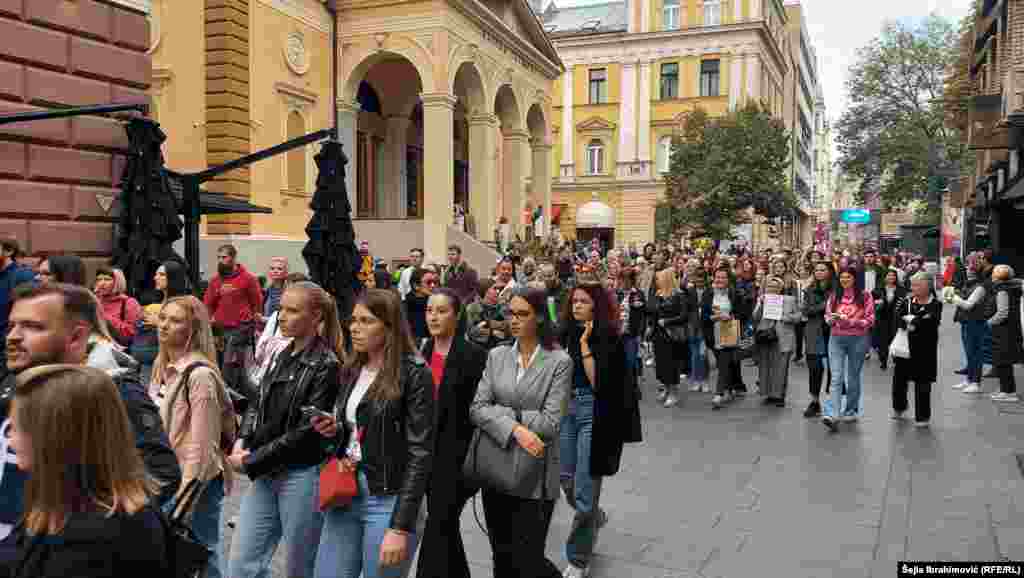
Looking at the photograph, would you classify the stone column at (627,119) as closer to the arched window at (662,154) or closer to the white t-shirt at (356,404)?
the arched window at (662,154)

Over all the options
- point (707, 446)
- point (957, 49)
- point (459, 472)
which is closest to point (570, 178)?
point (957, 49)

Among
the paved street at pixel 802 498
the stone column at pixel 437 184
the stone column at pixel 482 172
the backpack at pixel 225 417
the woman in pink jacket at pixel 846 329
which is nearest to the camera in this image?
the backpack at pixel 225 417

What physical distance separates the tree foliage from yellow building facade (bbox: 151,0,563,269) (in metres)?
23.2

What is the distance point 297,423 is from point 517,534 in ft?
4.02

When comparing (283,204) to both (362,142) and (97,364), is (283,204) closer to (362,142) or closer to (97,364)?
(362,142)

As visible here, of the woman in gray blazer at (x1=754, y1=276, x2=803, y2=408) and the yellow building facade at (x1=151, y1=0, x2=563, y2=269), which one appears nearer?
the woman in gray blazer at (x1=754, y1=276, x2=803, y2=408)

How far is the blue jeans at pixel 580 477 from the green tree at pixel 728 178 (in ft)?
107

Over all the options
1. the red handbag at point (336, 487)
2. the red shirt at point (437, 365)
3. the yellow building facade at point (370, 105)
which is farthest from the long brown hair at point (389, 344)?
the yellow building facade at point (370, 105)

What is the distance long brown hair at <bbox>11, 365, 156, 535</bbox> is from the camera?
2.04 metres

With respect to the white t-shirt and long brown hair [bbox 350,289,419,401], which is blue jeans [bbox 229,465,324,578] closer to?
the white t-shirt

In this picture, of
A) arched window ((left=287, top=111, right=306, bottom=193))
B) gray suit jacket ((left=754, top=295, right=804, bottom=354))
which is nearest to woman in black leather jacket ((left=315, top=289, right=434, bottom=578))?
gray suit jacket ((left=754, top=295, right=804, bottom=354))

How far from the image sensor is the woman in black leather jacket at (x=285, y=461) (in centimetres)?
367

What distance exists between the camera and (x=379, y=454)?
3590 millimetres

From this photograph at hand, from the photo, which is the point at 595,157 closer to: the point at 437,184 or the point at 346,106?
the point at 437,184
